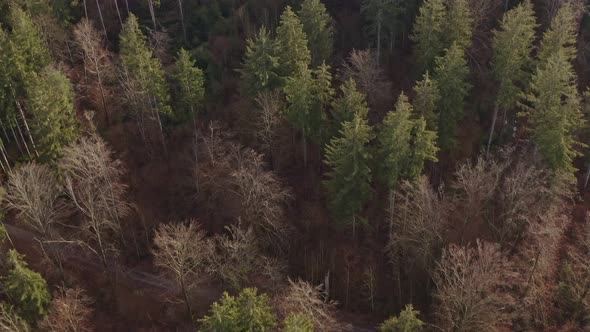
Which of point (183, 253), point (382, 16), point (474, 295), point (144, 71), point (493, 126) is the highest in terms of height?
point (382, 16)

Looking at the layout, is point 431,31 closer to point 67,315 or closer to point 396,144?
point 396,144

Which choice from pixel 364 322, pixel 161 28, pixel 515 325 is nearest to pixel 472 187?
pixel 515 325

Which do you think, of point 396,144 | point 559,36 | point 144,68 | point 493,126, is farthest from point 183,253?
point 559,36

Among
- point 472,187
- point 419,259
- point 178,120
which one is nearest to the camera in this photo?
point 472,187

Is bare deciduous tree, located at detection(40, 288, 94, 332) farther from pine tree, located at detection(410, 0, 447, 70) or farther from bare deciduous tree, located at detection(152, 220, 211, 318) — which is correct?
pine tree, located at detection(410, 0, 447, 70)

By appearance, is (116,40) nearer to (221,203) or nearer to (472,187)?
(221,203)

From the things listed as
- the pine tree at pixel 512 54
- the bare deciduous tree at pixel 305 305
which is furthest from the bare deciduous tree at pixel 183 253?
the pine tree at pixel 512 54
